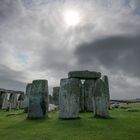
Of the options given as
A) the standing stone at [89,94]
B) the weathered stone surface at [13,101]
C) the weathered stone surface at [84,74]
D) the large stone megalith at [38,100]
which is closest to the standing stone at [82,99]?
the standing stone at [89,94]

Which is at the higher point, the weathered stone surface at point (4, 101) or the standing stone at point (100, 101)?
the weathered stone surface at point (4, 101)

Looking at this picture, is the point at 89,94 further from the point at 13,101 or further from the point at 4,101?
the point at 13,101

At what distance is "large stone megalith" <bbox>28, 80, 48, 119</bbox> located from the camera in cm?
1327

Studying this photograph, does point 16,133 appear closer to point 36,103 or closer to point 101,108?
point 36,103

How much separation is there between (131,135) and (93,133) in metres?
1.26

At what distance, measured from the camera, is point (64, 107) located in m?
12.9

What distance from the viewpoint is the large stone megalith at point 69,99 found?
1261 centimetres

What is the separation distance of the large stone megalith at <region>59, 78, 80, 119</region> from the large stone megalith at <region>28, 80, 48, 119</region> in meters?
1.00

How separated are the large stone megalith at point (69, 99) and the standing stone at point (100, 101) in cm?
102

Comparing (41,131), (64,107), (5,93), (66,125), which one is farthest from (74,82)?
(5,93)

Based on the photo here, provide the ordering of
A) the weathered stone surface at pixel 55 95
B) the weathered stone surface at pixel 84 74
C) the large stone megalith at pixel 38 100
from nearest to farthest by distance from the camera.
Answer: the large stone megalith at pixel 38 100 → the weathered stone surface at pixel 84 74 → the weathered stone surface at pixel 55 95

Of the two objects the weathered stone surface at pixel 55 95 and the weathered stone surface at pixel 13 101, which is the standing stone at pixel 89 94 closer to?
the weathered stone surface at pixel 55 95

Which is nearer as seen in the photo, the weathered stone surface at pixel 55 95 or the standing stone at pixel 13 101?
the weathered stone surface at pixel 55 95

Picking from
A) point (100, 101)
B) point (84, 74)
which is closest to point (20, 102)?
point (84, 74)
